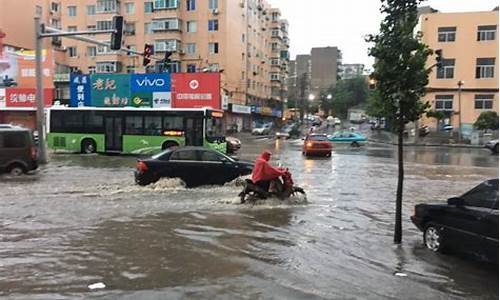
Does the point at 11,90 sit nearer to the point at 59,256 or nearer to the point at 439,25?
the point at 439,25

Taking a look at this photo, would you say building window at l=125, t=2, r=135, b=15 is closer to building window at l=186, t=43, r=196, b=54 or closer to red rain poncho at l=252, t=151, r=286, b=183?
building window at l=186, t=43, r=196, b=54

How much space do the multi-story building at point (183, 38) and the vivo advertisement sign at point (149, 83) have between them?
21160mm

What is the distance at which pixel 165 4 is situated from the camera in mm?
77688

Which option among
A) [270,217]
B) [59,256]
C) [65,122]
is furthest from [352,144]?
[59,256]

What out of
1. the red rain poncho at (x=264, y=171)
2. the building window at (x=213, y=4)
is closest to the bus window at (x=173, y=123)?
the red rain poncho at (x=264, y=171)

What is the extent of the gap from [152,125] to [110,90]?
72.8 ft

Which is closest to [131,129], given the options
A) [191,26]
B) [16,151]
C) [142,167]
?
[16,151]

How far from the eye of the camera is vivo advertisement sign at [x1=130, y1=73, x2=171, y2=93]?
49.8 m

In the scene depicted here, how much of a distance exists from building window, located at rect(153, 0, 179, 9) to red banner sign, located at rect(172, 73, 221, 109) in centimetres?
3078

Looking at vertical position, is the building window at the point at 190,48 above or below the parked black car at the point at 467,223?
above

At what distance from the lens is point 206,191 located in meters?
16.0

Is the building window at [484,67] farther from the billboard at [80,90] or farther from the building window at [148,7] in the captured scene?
the building window at [148,7]

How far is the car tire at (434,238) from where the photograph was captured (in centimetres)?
877

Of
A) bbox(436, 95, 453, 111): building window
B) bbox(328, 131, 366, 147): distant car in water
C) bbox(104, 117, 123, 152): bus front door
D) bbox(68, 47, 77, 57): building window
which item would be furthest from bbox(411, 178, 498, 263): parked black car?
bbox(68, 47, 77, 57): building window
